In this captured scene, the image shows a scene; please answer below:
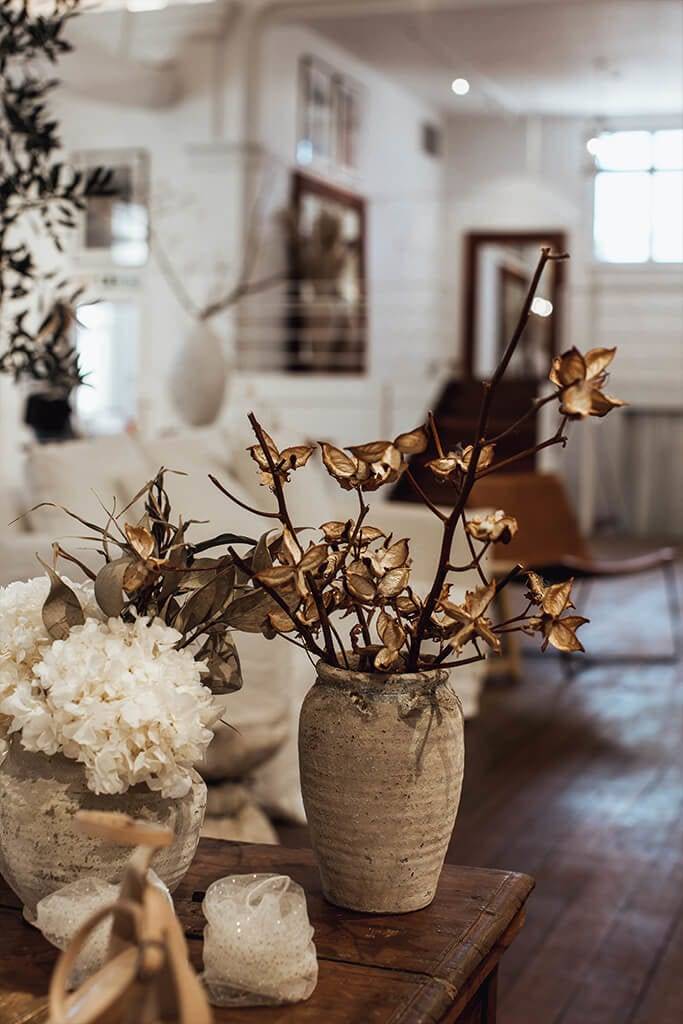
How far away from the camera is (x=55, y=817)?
1165 mm

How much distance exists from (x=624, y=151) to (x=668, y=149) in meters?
0.41

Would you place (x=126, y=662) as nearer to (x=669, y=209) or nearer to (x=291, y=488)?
(x=291, y=488)

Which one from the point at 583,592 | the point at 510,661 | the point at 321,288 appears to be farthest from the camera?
the point at 321,288

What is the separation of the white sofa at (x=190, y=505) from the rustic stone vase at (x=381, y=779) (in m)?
1.43

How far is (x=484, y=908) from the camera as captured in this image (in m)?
1.29

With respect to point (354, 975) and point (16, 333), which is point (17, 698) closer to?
point (354, 975)

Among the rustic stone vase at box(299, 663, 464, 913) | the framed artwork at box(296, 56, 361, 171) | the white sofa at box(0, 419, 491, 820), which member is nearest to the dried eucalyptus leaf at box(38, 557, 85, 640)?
the rustic stone vase at box(299, 663, 464, 913)

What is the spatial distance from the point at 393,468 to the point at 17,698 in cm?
38

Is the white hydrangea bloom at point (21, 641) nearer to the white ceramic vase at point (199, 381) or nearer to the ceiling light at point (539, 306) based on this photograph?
the ceiling light at point (539, 306)

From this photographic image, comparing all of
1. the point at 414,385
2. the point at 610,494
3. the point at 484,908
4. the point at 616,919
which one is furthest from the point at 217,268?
the point at 484,908

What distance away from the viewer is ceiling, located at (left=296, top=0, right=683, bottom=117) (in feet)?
29.9

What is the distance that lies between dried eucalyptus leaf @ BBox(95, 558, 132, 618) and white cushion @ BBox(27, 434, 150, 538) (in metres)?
1.93

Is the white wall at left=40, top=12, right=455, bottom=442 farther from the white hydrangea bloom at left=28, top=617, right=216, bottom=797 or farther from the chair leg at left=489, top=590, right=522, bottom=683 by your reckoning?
the white hydrangea bloom at left=28, top=617, right=216, bottom=797

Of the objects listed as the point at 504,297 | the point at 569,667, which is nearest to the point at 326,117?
the point at 504,297
